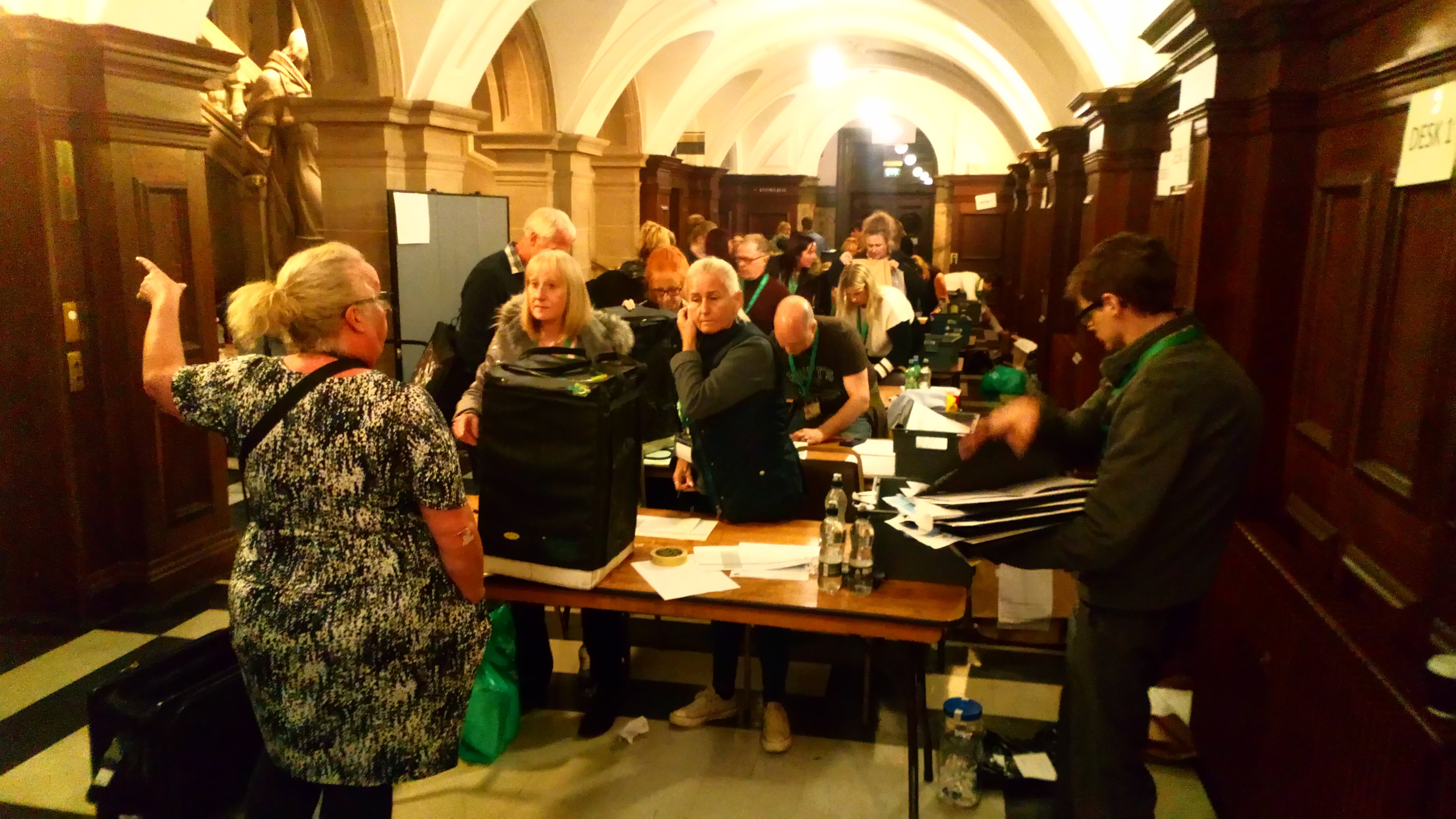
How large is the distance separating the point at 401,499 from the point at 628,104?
8.80 m

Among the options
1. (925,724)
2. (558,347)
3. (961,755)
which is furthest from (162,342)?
(961,755)

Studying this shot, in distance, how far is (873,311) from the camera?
5070 mm

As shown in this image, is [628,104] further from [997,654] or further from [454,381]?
[997,654]

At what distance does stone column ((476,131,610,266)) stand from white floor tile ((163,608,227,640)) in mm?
4772

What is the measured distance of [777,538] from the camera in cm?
275

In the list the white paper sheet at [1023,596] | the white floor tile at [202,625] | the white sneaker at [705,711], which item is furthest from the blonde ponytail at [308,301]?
the white paper sheet at [1023,596]

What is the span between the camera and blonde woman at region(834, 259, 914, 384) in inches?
196

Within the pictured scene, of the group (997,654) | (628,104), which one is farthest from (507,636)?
(628,104)

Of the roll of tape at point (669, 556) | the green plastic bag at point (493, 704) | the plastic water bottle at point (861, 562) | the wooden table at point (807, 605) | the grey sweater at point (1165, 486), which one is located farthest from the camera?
the green plastic bag at point (493, 704)

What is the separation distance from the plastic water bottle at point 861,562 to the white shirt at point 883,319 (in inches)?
110

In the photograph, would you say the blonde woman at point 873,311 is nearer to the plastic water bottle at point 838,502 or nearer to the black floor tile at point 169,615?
the plastic water bottle at point 838,502

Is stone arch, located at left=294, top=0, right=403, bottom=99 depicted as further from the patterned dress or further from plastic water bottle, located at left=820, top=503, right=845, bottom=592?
plastic water bottle, located at left=820, top=503, right=845, bottom=592

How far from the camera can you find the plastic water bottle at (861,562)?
233cm

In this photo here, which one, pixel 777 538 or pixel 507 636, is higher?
pixel 777 538
